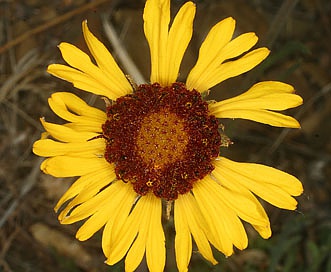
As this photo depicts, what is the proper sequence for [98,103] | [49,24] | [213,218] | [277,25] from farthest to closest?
[49,24] → [98,103] → [277,25] → [213,218]

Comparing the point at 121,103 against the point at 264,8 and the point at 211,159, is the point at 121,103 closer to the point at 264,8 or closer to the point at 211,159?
the point at 211,159

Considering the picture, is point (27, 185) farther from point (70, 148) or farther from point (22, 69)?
point (70, 148)

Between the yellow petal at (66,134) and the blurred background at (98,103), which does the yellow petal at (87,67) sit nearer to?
the yellow petal at (66,134)

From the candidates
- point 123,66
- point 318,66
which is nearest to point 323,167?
point 318,66

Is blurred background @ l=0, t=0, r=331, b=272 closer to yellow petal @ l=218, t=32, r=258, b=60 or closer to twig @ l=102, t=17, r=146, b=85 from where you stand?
twig @ l=102, t=17, r=146, b=85

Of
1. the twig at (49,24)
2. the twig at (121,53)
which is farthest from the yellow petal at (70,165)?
the twig at (49,24)

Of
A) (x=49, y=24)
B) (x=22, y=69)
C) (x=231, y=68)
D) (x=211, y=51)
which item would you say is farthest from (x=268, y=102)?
(x=22, y=69)

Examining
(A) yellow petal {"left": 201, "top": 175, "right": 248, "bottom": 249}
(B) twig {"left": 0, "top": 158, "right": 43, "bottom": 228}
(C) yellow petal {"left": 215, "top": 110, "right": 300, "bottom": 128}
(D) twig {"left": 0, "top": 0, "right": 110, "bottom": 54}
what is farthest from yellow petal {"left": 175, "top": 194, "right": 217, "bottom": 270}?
(D) twig {"left": 0, "top": 0, "right": 110, "bottom": 54}
